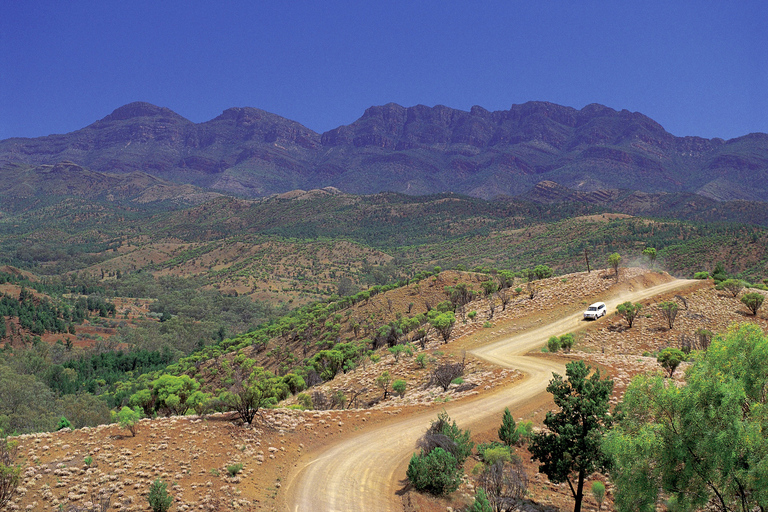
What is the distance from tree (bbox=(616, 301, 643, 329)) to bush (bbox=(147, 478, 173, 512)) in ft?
93.0

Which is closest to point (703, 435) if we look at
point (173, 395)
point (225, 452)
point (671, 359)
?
point (225, 452)

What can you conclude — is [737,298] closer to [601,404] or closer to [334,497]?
[601,404]

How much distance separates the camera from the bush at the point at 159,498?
9.80 m

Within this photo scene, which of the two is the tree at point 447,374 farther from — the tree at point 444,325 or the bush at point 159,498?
the bush at point 159,498

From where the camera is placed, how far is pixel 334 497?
11914mm

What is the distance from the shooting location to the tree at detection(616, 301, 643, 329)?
2881cm

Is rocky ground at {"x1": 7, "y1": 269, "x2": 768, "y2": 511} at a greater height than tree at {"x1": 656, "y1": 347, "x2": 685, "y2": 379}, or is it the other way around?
tree at {"x1": 656, "y1": 347, "x2": 685, "y2": 379}

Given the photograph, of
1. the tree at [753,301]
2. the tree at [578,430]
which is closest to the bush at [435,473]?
the tree at [578,430]

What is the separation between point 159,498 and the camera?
32.3 feet

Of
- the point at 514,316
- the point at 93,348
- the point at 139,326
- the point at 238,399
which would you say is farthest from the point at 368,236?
the point at 238,399

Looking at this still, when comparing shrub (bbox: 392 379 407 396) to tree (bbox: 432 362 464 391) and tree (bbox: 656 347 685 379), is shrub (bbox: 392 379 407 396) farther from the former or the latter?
tree (bbox: 656 347 685 379)

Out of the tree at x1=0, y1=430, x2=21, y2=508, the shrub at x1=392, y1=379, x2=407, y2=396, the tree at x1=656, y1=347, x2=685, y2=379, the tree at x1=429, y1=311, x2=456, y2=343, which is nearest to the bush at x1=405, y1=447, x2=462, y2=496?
the shrub at x1=392, y1=379, x2=407, y2=396

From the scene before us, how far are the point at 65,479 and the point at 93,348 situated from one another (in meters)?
83.2

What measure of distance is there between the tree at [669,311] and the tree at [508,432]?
63.0 feet
